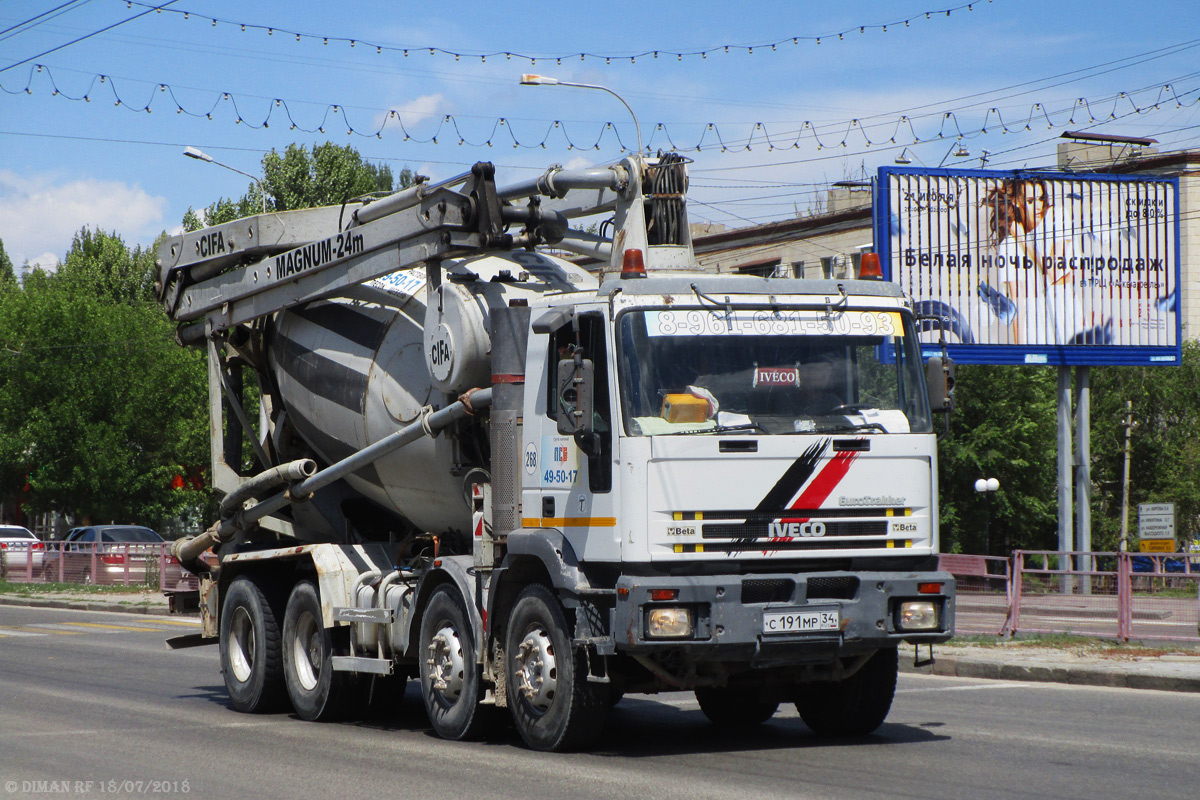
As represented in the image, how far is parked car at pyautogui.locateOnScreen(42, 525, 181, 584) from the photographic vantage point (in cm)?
3428

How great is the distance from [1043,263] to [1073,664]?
1824 centimetres

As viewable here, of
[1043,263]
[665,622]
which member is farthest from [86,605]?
[665,622]

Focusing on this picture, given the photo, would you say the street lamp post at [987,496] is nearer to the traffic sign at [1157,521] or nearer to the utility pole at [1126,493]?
the utility pole at [1126,493]

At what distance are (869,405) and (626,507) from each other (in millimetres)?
1734

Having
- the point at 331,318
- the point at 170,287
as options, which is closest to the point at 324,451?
the point at 331,318

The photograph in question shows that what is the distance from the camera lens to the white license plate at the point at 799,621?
866 cm

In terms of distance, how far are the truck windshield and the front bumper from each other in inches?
36.1

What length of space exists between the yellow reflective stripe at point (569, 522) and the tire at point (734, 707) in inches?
86.5

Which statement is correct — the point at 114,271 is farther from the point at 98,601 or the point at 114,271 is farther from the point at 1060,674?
the point at 1060,674

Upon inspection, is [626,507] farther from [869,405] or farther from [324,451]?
[324,451]

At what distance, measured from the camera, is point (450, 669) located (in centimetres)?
1009

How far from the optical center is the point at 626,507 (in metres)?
8.57

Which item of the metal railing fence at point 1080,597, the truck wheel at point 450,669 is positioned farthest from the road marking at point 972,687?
the truck wheel at point 450,669

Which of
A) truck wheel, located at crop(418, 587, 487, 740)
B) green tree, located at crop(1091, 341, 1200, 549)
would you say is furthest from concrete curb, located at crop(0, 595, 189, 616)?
green tree, located at crop(1091, 341, 1200, 549)
